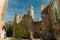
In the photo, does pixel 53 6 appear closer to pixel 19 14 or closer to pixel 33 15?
pixel 33 15

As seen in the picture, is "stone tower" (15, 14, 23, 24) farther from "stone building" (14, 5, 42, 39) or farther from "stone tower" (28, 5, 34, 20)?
"stone tower" (28, 5, 34, 20)

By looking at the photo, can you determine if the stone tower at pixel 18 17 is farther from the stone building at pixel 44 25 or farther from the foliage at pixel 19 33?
the foliage at pixel 19 33

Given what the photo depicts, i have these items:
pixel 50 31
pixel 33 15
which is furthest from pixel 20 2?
pixel 50 31

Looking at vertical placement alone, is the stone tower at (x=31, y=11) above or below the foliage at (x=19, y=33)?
above

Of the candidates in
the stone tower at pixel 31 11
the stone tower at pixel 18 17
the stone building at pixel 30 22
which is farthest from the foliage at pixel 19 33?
the stone tower at pixel 31 11

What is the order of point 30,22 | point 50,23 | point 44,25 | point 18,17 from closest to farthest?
point 50,23 < point 44,25 < point 30,22 < point 18,17

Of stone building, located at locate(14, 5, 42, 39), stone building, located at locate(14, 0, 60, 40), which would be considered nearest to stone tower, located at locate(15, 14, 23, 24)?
stone building, located at locate(14, 5, 42, 39)

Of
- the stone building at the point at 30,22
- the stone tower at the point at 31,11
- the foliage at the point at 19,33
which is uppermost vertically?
the stone tower at the point at 31,11

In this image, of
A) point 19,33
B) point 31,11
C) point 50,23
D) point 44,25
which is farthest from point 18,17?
point 50,23

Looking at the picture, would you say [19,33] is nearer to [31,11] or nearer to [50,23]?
[50,23]

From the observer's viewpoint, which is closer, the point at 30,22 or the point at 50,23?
the point at 50,23

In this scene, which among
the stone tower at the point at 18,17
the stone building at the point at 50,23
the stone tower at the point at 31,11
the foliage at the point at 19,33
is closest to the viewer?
the stone building at the point at 50,23

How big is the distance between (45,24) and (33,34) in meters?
1.12

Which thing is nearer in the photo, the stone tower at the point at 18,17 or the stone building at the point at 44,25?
the stone building at the point at 44,25
